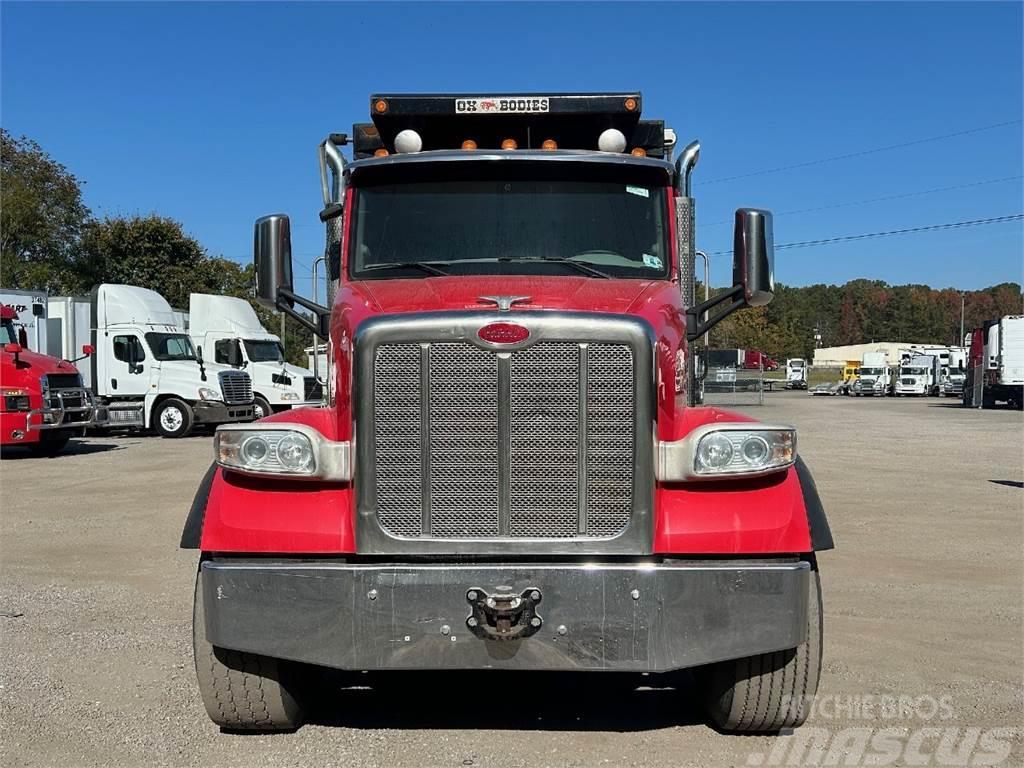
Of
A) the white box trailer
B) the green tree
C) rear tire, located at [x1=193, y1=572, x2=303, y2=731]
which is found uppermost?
the green tree

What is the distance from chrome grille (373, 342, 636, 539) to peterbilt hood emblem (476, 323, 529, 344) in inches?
1.9

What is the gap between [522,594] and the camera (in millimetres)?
3898

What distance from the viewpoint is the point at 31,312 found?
878 inches

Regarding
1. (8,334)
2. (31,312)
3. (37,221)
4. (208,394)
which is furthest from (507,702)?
(37,221)

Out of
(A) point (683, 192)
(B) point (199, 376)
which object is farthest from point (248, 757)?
(B) point (199, 376)

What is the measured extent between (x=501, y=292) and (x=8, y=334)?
1765 cm

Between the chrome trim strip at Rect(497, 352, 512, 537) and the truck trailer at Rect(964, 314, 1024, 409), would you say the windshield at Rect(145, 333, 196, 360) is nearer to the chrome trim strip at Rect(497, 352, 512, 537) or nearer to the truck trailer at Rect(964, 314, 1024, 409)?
the chrome trim strip at Rect(497, 352, 512, 537)

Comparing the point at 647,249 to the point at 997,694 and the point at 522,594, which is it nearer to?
the point at 522,594

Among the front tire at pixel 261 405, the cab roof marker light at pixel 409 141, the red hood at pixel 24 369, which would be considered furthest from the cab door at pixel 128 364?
the cab roof marker light at pixel 409 141

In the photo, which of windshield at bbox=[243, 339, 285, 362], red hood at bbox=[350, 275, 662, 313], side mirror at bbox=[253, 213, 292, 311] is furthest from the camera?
windshield at bbox=[243, 339, 285, 362]

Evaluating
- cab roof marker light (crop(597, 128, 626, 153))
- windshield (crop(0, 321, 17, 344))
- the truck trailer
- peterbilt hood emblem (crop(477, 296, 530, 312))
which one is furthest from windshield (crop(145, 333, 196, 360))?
the truck trailer

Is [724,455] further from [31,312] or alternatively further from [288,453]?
[31,312]

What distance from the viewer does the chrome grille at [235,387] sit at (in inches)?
941

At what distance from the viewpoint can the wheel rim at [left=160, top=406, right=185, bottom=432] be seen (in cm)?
2367
